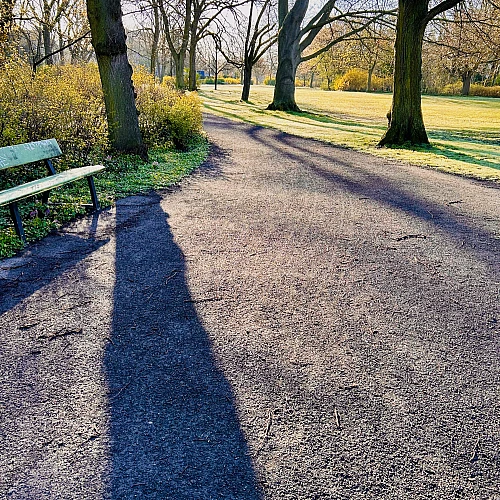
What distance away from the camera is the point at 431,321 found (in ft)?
10.9

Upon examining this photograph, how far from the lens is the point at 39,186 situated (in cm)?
495

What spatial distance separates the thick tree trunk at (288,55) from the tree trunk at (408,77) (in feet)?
34.6

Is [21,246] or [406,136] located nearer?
[21,246]

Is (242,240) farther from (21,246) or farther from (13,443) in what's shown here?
(13,443)

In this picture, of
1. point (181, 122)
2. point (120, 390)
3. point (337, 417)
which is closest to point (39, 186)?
point (120, 390)

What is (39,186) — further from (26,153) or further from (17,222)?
(26,153)

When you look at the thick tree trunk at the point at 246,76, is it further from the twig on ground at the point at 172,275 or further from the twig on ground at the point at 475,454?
the twig on ground at the point at 475,454

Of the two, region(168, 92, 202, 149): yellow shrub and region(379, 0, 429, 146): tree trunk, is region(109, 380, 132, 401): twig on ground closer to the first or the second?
region(168, 92, 202, 149): yellow shrub

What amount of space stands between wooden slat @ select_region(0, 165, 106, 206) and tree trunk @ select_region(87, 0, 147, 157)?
3.15 m

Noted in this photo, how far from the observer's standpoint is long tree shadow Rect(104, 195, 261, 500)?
6.40ft

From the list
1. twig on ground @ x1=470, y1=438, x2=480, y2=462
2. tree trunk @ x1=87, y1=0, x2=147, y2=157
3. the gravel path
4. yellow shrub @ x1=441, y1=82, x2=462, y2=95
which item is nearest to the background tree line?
tree trunk @ x1=87, y1=0, x2=147, y2=157

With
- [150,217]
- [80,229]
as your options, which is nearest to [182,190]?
[150,217]

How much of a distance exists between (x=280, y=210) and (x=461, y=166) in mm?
5762

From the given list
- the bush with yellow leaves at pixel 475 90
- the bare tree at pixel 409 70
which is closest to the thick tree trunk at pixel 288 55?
the bare tree at pixel 409 70
